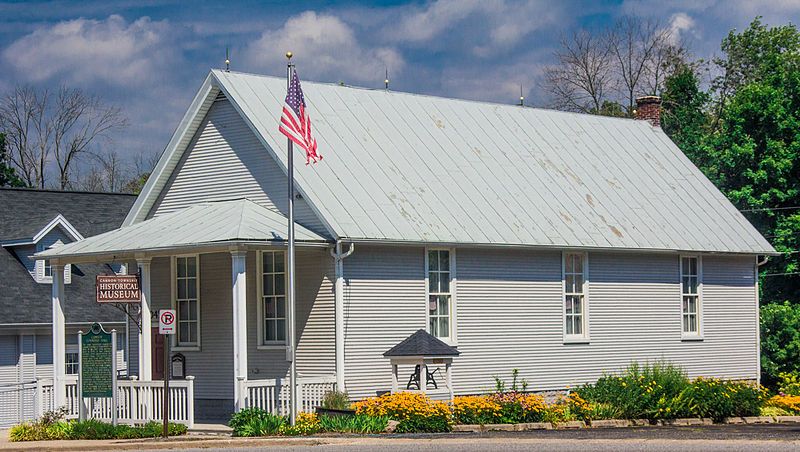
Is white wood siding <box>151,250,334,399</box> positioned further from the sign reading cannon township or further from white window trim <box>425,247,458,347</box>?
the sign reading cannon township

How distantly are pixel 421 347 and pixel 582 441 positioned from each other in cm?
585

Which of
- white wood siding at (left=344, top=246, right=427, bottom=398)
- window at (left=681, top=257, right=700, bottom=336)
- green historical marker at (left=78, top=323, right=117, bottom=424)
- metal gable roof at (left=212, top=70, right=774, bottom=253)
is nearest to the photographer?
green historical marker at (left=78, top=323, right=117, bottom=424)

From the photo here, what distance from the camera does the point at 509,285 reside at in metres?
32.2

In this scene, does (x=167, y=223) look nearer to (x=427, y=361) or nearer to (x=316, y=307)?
(x=316, y=307)

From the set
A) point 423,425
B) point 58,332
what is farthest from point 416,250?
point 58,332

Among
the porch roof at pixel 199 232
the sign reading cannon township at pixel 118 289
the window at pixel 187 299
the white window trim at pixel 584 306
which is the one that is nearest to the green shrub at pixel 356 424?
the porch roof at pixel 199 232

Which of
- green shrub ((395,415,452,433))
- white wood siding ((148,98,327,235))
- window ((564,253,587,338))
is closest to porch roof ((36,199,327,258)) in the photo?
white wood siding ((148,98,327,235))

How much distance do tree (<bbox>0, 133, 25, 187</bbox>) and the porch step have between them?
121ft

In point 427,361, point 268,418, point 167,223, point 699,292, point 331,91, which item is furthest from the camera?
point 699,292

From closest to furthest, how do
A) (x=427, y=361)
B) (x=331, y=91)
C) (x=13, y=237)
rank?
(x=427, y=361)
(x=331, y=91)
(x=13, y=237)

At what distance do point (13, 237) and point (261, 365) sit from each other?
14.2 meters

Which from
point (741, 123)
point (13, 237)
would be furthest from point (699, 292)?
point (13, 237)

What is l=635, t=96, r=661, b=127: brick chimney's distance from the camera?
42.2 meters

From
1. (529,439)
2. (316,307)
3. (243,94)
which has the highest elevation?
(243,94)
